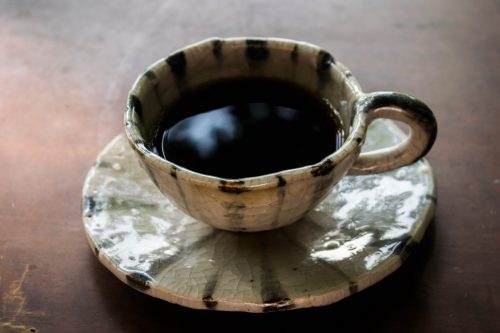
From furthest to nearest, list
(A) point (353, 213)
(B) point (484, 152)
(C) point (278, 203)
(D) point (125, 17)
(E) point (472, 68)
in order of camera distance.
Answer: (D) point (125, 17) < (E) point (472, 68) < (B) point (484, 152) < (A) point (353, 213) < (C) point (278, 203)

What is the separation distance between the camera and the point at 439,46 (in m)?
1.00

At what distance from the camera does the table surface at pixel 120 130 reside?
2.04 ft

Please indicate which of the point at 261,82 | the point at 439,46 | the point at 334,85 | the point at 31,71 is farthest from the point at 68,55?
the point at 439,46

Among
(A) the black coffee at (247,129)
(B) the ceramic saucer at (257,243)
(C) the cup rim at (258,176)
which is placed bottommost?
(B) the ceramic saucer at (257,243)

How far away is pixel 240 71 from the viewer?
76 centimetres

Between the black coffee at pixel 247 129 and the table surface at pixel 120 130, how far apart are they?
154 millimetres

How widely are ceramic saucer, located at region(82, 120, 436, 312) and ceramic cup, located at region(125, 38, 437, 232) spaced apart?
4 cm

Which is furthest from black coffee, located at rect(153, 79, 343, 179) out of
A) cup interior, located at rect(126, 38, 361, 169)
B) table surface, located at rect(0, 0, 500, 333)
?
table surface, located at rect(0, 0, 500, 333)

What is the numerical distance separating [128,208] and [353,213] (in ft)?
0.87

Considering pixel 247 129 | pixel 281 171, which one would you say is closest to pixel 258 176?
pixel 281 171

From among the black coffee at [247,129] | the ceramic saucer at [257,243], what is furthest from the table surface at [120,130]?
the black coffee at [247,129]

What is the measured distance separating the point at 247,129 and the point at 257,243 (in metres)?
0.16

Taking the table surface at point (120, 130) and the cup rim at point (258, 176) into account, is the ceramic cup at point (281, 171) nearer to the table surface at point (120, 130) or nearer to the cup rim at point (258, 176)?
the cup rim at point (258, 176)

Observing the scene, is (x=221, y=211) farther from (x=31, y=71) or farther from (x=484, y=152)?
(x=31, y=71)
